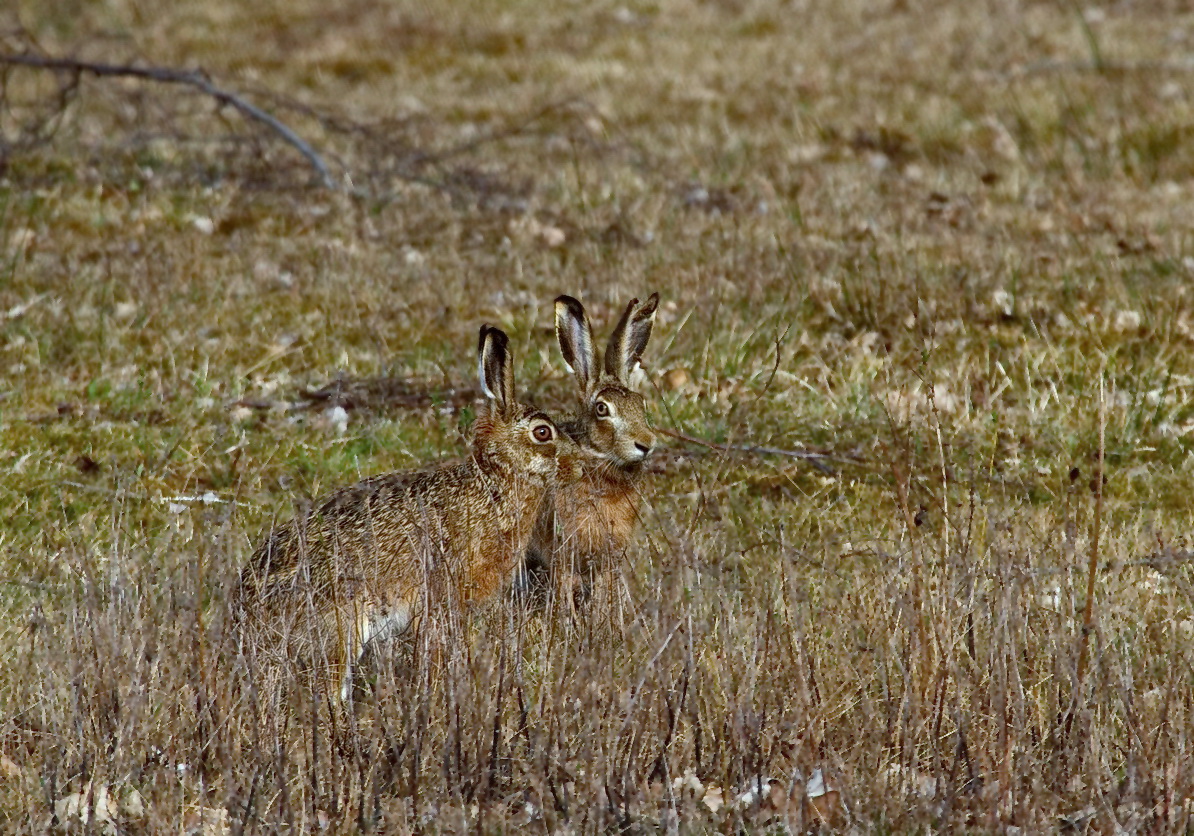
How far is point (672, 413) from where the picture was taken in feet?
29.2

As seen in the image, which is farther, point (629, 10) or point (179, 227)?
point (629, 10)

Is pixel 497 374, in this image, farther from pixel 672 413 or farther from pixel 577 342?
pixel 672 413

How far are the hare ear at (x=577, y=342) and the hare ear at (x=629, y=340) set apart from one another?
0.09 m

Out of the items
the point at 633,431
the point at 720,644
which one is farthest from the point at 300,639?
the point at 633,431

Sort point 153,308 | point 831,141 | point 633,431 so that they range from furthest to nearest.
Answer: point 831,141
point 153,308
point 633,431

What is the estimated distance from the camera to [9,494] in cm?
796

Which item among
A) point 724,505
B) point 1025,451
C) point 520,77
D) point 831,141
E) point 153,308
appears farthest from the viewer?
point 520,77

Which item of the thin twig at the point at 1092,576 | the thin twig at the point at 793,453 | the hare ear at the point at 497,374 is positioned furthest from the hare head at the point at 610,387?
the thin twig at the point at 1092,576

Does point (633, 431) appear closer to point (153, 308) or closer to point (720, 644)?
point (720, 644)

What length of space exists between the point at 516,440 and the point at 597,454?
0.34 m

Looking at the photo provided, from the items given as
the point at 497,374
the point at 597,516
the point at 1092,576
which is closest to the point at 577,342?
the point at 497,374

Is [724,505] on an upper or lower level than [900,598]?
lower

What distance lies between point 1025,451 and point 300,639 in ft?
14.5

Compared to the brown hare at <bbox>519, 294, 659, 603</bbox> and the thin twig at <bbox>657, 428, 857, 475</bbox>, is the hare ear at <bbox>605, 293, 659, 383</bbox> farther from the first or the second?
the thin twig at <bbox>657, 428, 857, 475</bbox>
